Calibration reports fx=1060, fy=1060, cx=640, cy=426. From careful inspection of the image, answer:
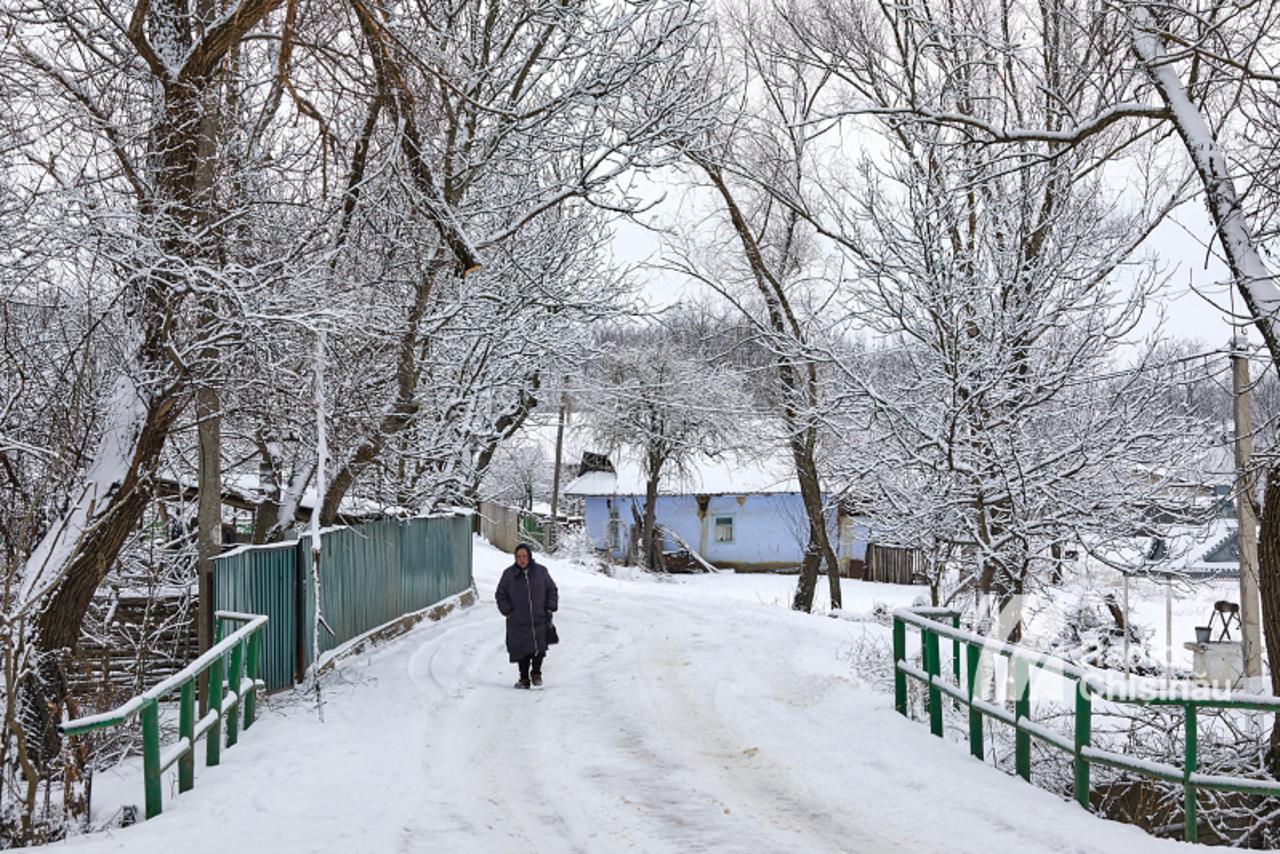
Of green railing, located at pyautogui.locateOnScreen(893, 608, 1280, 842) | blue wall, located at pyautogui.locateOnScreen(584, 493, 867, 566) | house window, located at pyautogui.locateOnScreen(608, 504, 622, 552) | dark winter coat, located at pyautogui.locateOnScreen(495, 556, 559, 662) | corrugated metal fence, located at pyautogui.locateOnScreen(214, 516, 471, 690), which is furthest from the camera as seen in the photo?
house window, located at pyautogui.locateOnScreen(608, 504, 622, 552)

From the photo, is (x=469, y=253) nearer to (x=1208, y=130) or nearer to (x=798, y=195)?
(x=1208, y=130)

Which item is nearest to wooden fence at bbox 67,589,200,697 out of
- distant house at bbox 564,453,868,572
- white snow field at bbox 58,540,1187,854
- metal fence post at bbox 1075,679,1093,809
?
white snow field at bbox 58,540,1187,854

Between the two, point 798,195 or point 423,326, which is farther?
point 798,195

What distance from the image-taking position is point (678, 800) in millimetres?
7078

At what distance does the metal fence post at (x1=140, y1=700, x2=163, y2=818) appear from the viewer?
611 cm

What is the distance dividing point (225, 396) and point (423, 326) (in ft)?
13.9

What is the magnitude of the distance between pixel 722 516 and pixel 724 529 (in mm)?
573

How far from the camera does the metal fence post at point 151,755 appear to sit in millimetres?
6105

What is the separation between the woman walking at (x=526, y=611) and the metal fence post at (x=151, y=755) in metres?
5.14

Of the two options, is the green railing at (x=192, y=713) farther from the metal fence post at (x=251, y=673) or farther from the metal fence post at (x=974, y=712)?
the metal fence post at (x=974, y=712)

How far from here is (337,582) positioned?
12.3 m

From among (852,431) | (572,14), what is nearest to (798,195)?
(852,431)

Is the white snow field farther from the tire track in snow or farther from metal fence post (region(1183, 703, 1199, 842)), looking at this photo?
metal fence post (region(1183, 703, 1199, 842))

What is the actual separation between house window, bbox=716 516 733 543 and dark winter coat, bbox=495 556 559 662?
111ft
